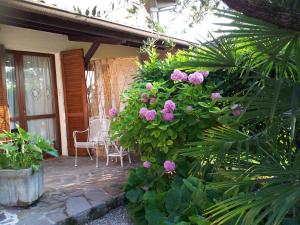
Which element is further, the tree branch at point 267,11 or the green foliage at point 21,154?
the green foliage at point 21,154

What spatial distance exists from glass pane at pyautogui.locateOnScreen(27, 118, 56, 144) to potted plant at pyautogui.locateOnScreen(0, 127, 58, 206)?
8.87 ft

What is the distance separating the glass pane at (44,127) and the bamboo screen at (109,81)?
0.84 m

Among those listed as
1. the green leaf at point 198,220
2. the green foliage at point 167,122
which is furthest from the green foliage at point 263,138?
the green foliage at point 167,122

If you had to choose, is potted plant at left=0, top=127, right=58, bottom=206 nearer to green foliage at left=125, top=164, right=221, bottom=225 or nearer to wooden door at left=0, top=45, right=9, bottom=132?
green foliage at left=125, top=164, right=221, bottom=225

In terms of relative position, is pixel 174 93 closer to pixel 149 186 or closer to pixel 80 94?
pixel 149 186

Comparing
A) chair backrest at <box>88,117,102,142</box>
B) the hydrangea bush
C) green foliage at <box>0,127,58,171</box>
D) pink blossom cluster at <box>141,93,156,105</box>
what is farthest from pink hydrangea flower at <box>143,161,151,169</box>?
chair backrest at <box>88,117,102,142</box>

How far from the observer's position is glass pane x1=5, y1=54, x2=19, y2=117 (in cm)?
638

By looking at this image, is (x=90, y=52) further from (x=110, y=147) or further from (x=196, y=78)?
(x=196, y=78)

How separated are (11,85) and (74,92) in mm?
1200

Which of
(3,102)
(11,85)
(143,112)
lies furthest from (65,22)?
(143,112)

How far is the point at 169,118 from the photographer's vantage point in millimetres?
3754

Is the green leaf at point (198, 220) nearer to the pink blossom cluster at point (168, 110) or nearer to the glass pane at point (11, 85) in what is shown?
the pink blossom cluster at point (168, 110)

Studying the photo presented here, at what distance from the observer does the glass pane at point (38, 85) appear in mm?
6750

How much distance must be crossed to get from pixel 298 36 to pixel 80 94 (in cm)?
578
